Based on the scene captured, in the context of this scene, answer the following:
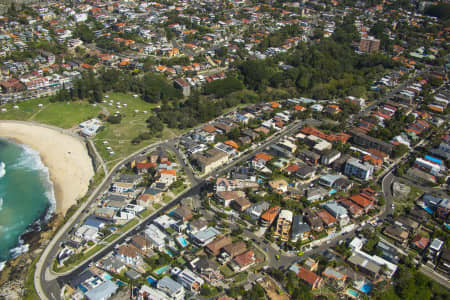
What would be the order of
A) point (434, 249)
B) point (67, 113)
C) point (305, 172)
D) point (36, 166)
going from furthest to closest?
1. point (67, 113)
2. point (36, 166)
3. point (305, 172)
4. point (434, 249)

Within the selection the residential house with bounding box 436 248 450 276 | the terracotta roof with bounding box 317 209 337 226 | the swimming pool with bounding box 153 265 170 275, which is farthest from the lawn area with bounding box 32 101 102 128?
the residential house with bounding box 436 248 450 276

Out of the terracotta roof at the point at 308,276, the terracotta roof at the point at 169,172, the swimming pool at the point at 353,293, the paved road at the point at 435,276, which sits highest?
the terracotta roof at the point at 169,172

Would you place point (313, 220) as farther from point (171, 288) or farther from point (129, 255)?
point (129, 255)

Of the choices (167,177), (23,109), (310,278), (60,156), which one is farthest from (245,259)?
(23,109)

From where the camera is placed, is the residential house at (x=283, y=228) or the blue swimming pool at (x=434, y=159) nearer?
the residential house at (x=283, y=228)

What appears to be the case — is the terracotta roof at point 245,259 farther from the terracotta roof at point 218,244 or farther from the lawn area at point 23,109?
the lawn area at point 23,109

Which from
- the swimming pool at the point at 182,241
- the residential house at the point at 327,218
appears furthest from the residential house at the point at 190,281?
the residential house at the point at 327,218
